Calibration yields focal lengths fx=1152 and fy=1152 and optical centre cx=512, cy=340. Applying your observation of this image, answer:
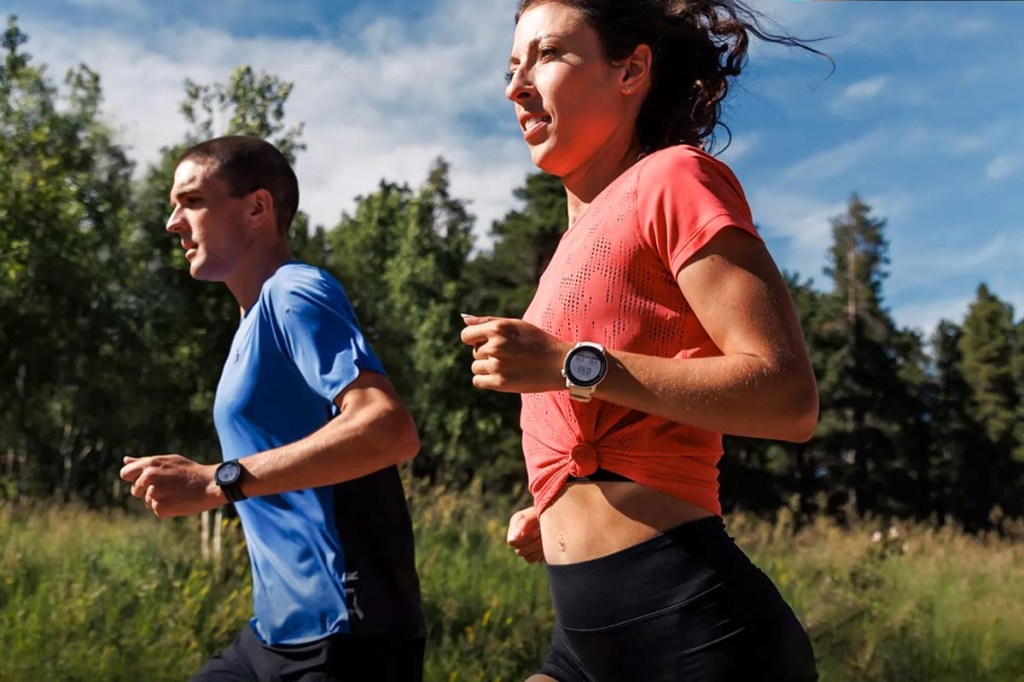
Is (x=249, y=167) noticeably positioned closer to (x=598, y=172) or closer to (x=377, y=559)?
(x=377, y=559)

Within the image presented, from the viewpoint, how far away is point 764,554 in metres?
10.3

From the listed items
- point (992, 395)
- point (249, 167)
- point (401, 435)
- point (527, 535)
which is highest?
point (992, 395)

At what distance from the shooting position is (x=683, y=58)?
7.36 ft

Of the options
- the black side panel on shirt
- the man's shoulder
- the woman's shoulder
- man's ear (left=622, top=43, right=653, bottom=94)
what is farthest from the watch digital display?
the man's shoulder

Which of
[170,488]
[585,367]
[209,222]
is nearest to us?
[585,367]

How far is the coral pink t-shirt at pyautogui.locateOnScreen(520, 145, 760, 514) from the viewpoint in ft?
6.06

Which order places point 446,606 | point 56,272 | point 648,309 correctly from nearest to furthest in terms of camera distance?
point 648,309 → point 446,606 → point 56,272

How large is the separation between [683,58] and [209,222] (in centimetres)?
153

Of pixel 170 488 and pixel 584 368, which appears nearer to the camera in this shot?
pixel 584 368

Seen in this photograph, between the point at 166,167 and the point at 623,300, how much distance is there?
35116 mm

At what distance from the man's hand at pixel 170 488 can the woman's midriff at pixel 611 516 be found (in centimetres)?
98

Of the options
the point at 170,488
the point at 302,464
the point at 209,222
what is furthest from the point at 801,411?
the point at 209,222

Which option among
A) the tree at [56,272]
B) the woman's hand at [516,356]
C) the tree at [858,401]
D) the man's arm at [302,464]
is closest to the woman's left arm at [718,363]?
the woman's hand at [516,356]

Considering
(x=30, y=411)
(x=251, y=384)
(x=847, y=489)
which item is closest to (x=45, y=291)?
(x=30, y=411)
